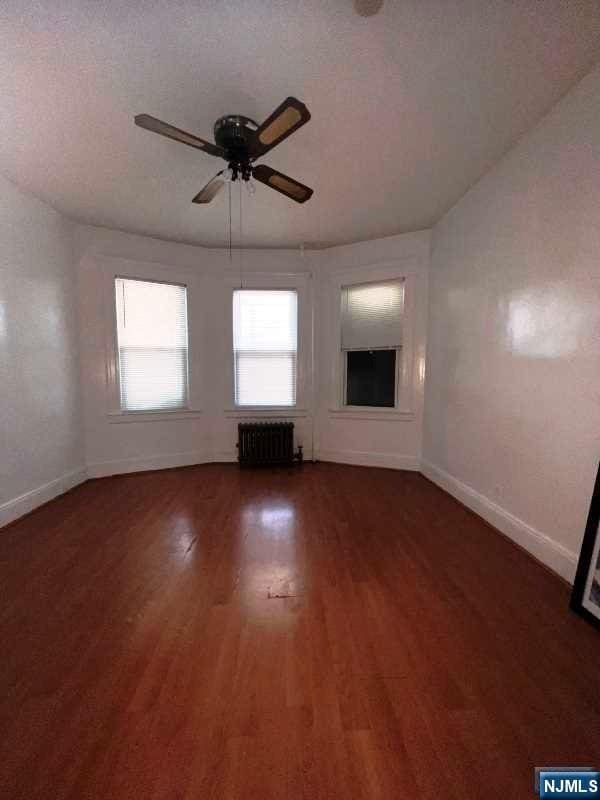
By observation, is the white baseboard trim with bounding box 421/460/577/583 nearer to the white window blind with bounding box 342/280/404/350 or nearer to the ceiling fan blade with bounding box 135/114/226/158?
the white window blind with bounding box 342/280/404/350

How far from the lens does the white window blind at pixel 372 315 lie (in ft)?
13.5

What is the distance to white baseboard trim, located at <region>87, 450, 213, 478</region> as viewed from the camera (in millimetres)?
3928

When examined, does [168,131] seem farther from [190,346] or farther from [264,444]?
[264,444]

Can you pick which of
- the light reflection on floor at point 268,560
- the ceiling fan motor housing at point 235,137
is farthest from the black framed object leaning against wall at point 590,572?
the ceiling fan motor housing at point 235,137

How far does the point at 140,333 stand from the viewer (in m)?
4.06

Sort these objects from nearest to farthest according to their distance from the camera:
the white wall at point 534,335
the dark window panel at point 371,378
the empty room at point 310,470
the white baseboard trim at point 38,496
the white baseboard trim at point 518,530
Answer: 1. the empty room at point 310,470
2. the white wall at point 534,335
3. the white baseboard trim at point 518,530
4. the white baseboard trim at point 38,496
5. the dark window panel at point 371,378

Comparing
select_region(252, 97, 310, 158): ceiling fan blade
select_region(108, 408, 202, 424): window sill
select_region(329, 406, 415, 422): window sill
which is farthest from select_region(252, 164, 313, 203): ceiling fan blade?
select_region(108, 408, 202, 424): window sill

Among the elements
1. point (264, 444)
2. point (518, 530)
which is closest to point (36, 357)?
point (264, 444)

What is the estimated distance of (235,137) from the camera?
1.91 metres

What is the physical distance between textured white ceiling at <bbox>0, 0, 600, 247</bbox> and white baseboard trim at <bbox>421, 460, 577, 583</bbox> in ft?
8.94

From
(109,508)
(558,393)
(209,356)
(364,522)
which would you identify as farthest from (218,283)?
(558,393)

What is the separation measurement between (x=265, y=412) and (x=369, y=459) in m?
1.56

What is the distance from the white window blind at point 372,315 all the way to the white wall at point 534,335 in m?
0.87

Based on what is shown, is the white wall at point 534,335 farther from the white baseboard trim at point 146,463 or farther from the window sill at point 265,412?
the white baseboard trim at point 146,463
